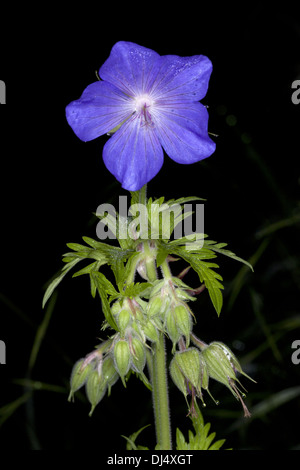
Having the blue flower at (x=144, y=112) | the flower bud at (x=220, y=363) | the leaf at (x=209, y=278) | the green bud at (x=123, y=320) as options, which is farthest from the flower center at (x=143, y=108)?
the flower bud at (x=220, y=363)

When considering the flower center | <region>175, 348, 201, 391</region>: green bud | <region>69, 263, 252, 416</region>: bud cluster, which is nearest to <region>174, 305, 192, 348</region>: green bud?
<region>69, 263, 252, 416</region>: bud cluster

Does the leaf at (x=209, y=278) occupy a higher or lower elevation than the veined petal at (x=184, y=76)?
lower

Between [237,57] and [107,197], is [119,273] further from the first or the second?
[237,57]

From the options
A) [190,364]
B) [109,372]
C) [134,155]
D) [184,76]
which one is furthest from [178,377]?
[184,76]

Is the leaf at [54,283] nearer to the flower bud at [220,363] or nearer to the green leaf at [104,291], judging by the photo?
the green leaf at [104,291]

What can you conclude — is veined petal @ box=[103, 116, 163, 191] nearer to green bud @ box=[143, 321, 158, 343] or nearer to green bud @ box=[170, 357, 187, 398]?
green bud @ box=[143, 321, 158, 343]

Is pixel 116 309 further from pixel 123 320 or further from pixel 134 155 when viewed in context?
pixel 134 155

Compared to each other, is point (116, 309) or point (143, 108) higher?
point (143, 108)

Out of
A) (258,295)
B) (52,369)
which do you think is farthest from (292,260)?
(52,369)
